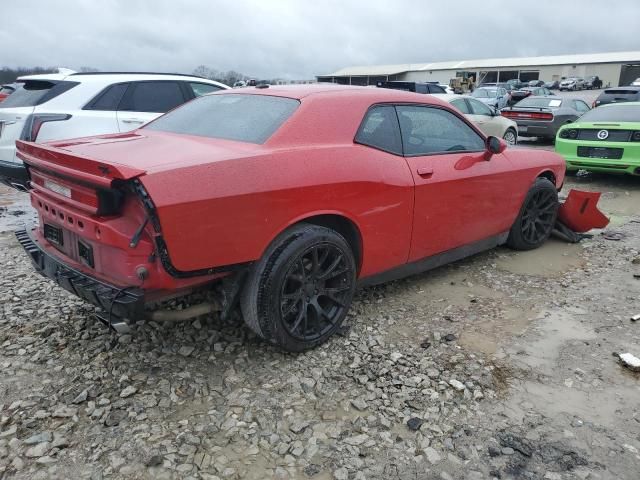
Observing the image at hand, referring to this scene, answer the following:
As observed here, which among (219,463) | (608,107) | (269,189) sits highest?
(608,107)

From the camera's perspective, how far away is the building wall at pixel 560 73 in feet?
213

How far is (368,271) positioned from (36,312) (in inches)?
94.3

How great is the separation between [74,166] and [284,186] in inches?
43.1

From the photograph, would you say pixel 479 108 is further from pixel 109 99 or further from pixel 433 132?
pixel 433 132

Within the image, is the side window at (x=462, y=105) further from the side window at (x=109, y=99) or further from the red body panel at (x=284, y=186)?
the red body panel at (x=284, y=186)

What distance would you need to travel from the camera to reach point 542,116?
13766mm

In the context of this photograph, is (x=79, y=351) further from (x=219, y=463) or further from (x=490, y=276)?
(x=490, y=276)

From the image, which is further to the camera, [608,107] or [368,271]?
[608,107]

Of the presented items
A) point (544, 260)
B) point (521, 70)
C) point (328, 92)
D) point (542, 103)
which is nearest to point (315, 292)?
point (328, 92)

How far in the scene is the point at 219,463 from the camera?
2.41 meters

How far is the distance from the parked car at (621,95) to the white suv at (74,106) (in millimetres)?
14196

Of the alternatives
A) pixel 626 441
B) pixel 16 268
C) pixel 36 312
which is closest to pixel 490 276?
pixel 626 441

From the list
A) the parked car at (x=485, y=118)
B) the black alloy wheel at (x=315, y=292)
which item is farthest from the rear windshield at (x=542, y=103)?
the black alloy wheel at (x=315, y=292)

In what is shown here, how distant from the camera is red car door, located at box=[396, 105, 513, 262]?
384 centimetres
